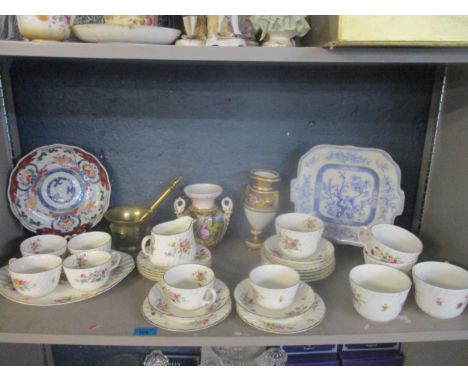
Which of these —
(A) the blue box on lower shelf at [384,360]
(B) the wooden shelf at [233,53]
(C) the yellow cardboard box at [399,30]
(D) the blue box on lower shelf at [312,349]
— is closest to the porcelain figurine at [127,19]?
(B) the wooden shelf at [233,53]

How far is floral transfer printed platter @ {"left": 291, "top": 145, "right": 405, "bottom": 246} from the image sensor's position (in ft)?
3.00

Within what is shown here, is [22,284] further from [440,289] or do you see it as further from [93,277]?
[440,289]

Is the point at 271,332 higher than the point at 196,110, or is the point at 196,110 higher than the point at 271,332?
the point at 196,110

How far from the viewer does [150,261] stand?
82cm

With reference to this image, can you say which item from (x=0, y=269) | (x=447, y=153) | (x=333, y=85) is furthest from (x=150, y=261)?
(x=447, y=153)

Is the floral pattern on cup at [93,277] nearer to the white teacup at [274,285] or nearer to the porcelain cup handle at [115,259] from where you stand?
the porcelain cup handle at [115,259]

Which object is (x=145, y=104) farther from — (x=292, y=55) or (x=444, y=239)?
(x=444, y=239)

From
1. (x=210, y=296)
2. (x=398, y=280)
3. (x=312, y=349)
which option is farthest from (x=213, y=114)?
(x=312, y=349)

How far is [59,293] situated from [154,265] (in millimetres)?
185

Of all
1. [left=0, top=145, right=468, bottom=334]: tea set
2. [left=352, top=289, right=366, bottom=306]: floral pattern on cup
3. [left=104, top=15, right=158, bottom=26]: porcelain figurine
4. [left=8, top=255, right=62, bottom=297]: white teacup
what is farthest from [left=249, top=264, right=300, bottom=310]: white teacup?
[left=104, top=15, right=158, bottom=26]: porcelain figurine

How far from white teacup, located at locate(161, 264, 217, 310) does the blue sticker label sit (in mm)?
Answer: 57

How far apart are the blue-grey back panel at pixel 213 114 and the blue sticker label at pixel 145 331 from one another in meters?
0.41

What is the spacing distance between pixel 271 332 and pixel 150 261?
11.8 inches

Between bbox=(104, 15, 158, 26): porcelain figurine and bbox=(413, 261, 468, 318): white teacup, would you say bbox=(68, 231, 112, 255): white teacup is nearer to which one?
bbox=(104, 15, 158, 26): porcelain figurine
